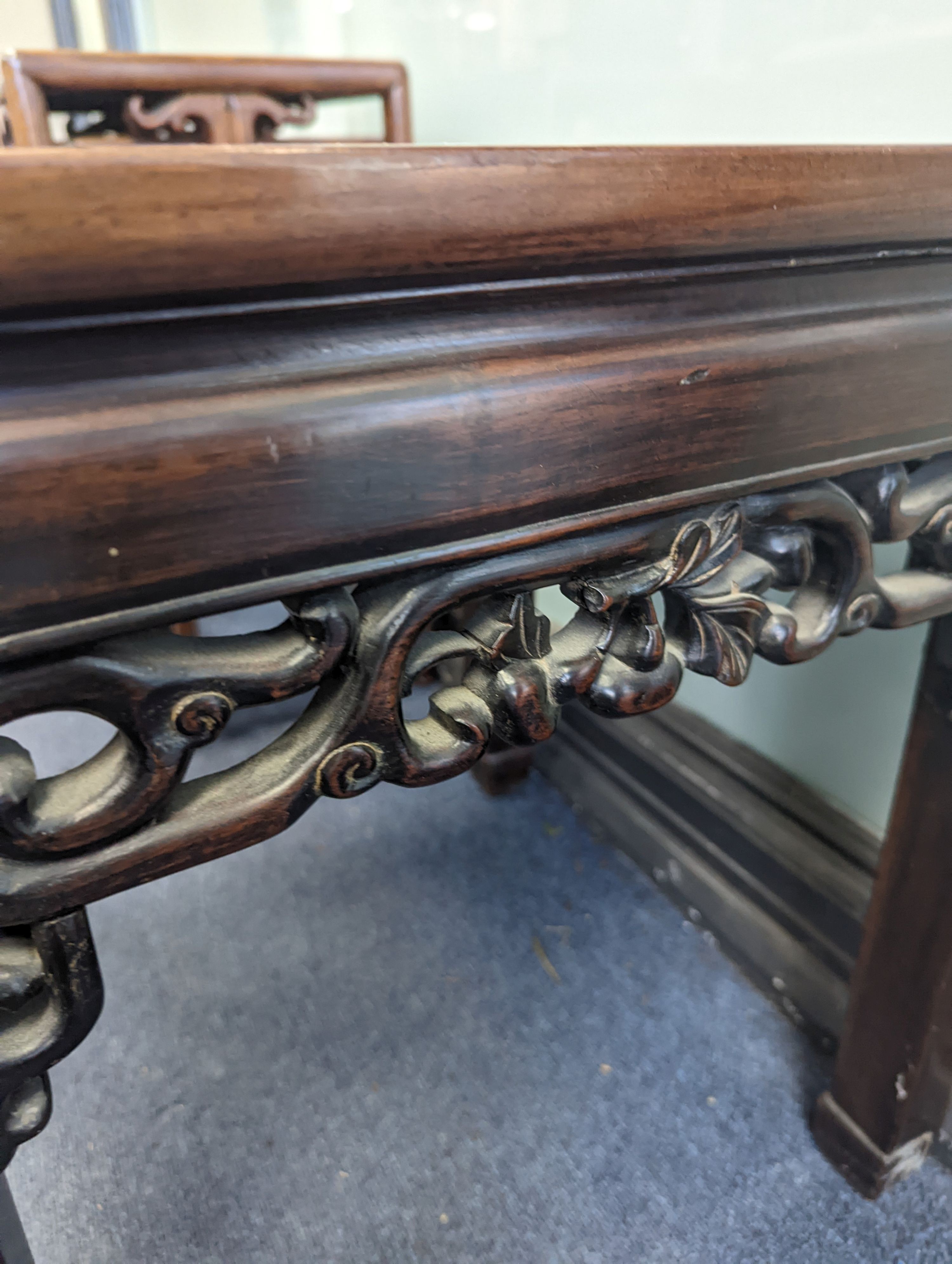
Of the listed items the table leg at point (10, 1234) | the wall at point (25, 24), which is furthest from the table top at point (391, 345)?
the wall at point (25, 24)

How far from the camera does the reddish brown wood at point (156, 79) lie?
885mm

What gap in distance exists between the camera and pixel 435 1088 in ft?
2.55

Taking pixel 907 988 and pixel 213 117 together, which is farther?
pixel 213 117

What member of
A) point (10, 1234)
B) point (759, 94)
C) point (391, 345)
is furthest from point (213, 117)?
point (10, 1234)

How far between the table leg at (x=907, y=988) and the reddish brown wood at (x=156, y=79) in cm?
93

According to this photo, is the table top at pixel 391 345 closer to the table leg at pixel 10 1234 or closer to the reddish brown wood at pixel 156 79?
the table leg at pixel 10 1234

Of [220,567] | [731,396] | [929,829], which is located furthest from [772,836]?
[220,567]

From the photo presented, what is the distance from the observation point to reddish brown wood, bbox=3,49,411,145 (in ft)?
2.90

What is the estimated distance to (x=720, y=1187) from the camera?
0.70 m

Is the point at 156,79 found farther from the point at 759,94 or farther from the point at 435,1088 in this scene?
the point at 435,1088

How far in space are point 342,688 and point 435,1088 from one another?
63cm

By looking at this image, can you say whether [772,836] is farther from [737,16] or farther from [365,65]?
[365,65]

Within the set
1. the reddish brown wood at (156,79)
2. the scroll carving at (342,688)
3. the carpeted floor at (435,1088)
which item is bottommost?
the carpeted floor at (435,1088)

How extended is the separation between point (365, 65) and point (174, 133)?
0.24 m
